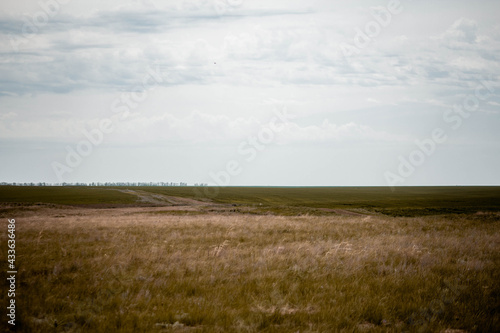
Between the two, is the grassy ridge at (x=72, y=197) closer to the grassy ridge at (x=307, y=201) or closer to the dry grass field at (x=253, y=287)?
the grassy ridge at (x=307, y=201)

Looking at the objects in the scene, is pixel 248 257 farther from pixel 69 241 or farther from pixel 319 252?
pixel 69 241

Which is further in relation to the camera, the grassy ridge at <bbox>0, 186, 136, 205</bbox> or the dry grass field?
the grassy ridge at <bbox>0, 186, 136, 205</bbox>

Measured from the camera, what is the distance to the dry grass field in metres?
5.81

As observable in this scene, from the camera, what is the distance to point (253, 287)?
7.59 meters

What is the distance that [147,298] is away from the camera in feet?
22.4

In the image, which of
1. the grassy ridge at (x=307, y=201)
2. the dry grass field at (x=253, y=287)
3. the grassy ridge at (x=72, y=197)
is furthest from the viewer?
the grassy ridge at (x=72, y=197)

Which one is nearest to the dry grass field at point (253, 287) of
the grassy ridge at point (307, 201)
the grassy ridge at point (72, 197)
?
the grassy ridge at point (307, 201)

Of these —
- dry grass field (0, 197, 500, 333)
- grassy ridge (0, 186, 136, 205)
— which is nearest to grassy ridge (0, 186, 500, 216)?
grassy ridge (0, 186, 136, 205)

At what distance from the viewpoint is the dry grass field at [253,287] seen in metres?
5.81

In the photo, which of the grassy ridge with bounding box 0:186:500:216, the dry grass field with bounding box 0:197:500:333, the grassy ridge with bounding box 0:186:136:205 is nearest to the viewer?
the dry grass field with bounding box 0:197:500:333

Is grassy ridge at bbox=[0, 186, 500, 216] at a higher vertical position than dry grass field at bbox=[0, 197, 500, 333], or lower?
lower

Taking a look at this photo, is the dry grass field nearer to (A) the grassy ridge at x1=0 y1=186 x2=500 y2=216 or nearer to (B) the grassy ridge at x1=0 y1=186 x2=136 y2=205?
(A) the grassy ridge at x1=0 y1=186 x2=500 y2=216

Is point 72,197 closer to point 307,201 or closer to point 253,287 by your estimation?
point 307,201

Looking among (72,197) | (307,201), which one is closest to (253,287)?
(72,197)
